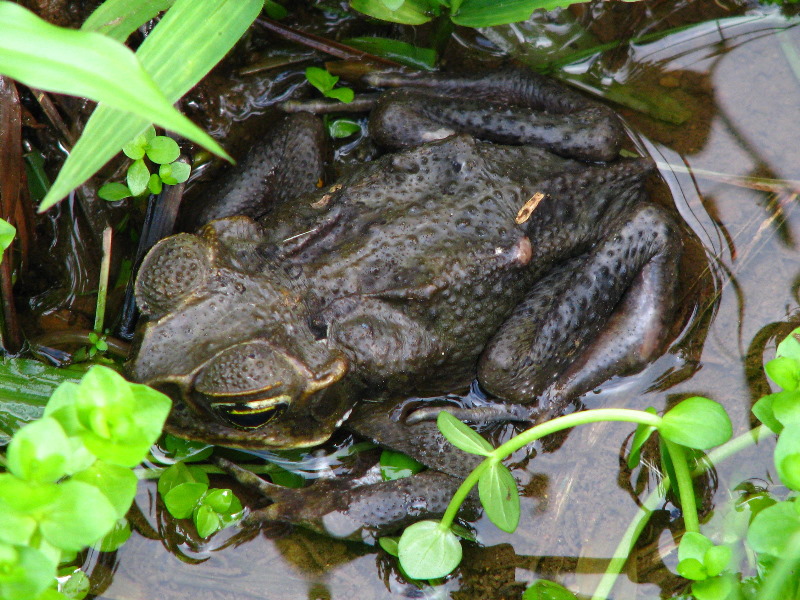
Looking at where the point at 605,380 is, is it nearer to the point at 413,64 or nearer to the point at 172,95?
the point at 413,64

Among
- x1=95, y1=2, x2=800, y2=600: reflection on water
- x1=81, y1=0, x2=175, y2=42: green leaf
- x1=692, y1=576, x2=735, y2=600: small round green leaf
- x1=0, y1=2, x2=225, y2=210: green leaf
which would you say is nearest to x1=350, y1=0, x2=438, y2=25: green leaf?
x1=95, y1=2, x2=800, y2=600: reflection on water

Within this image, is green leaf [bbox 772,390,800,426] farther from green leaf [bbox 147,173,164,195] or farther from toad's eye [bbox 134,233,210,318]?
green leaf [bbox 147,173,164,195]

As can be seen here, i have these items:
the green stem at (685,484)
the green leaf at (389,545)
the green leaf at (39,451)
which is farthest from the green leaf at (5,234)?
the green stem at (685,484)

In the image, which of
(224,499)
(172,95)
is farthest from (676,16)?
(224,499)

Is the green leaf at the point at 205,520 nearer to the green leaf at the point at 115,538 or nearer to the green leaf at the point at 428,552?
the green leaf at the point at 115,538

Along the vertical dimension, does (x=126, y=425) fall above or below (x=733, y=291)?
above

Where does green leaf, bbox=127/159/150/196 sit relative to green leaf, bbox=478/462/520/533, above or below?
above
